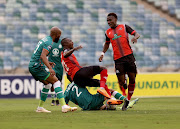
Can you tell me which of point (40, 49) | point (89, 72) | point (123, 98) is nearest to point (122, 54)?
point (89, 72)

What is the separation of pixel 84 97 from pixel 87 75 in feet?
1.72

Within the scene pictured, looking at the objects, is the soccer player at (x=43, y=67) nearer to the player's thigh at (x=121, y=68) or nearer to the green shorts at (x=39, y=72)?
the green shorts at (x=39, y=72)

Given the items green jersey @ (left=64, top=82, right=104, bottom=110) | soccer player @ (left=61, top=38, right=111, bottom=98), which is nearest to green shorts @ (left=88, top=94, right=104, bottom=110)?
green jersey @ (left=64, top=82, right=104, bottom=110)

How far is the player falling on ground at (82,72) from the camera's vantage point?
8.74 meters

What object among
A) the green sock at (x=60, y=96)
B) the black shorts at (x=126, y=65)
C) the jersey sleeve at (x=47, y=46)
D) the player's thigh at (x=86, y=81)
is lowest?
the green sock at (x=60, y=96)

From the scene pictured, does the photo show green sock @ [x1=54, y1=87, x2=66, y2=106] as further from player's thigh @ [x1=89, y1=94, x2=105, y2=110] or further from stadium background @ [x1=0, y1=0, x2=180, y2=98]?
stadium background @ [x1=0, y1=0, x2=180, y2=98]

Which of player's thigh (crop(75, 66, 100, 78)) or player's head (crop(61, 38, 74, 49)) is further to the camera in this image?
player's head (crop(61, 38, 74, 49))

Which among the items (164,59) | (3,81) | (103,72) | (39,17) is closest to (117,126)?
(103,72)

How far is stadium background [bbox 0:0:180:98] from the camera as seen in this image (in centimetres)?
2030

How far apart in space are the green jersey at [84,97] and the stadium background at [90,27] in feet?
34.3

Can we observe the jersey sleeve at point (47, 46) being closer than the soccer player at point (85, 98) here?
Yes

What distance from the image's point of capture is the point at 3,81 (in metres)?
17.0

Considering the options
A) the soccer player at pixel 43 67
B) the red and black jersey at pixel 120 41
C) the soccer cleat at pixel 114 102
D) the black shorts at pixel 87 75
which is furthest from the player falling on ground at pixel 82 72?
the red and black jersey at pixel 120 41

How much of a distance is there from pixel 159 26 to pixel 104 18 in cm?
312
